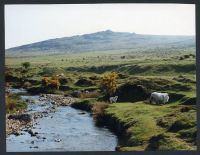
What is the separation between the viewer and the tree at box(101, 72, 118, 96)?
1775cm

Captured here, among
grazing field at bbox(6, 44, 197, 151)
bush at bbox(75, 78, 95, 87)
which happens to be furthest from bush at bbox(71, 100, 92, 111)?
bush at bbox(75, 78, 95, 87)

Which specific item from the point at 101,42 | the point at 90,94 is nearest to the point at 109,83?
the point at 90,94

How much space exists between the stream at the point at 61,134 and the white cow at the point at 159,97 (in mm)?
1843

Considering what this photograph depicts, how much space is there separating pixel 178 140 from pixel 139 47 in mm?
3484

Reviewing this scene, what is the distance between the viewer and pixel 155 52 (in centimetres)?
1841

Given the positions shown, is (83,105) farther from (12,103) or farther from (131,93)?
(12,103)

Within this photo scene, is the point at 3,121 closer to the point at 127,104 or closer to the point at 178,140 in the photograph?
the point at 127,104

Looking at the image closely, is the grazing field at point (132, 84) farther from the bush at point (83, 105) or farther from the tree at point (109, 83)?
the tree at point (109, 83)

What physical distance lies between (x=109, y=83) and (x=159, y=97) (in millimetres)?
1716

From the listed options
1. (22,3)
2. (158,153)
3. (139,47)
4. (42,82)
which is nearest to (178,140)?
(158,153)

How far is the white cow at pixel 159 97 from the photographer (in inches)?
688

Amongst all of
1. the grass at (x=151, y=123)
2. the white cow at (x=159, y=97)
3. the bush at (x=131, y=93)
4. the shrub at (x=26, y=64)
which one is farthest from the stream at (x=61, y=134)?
the white cow at (x=159, y=97)

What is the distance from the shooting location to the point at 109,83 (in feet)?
58.9

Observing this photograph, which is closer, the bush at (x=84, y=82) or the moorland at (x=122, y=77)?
the moorland at (x=122, y=77)
